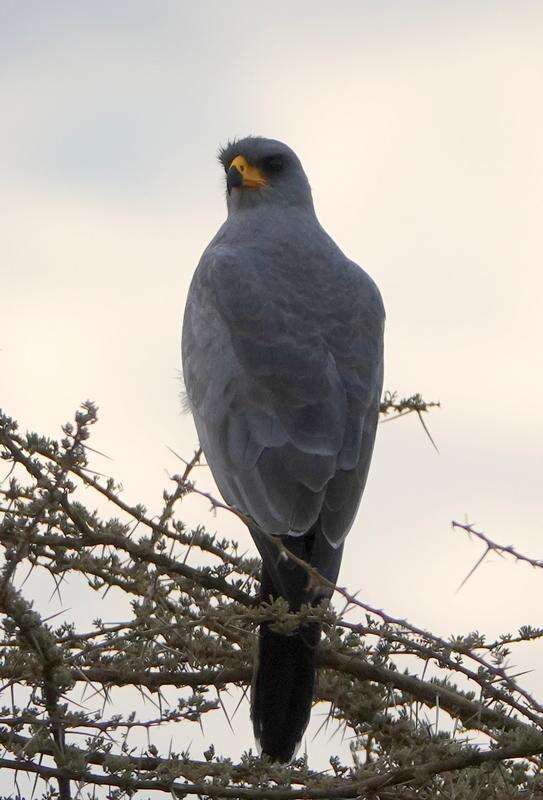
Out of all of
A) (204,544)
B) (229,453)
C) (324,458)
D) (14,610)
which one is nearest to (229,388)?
(229,453)

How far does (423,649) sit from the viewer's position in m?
3.32

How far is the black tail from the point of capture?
12.9 feet

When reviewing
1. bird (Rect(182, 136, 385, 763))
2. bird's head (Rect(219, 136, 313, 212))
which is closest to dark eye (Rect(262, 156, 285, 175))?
bird's head (Rect(219, 136, 313, 212))

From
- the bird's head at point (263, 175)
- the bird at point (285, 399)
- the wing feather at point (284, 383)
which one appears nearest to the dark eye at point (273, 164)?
the bird's head at point (263, 175)

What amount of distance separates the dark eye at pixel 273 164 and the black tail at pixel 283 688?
3521 millimetres

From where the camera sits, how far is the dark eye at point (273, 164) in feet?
22.3

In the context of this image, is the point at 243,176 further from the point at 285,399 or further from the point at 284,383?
the point at 285,399

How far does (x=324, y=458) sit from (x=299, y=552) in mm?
420

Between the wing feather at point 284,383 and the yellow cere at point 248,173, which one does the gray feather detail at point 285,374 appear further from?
the yellow cere at point 248,173

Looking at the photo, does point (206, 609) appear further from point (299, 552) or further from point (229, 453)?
point (229, 453)

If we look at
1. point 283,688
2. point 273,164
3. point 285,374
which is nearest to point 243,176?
point 273,164

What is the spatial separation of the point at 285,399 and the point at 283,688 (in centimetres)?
132

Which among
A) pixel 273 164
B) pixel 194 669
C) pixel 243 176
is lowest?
pixel 194 669

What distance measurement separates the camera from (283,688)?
12.9 feet
